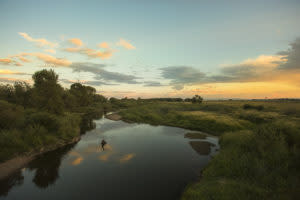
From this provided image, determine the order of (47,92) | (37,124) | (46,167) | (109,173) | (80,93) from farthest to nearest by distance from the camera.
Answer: (80,93) → (47,92) → (37,124) → (46,167) → (109,173)

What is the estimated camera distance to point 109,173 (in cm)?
1748

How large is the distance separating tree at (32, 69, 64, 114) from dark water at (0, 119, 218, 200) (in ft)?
69.2

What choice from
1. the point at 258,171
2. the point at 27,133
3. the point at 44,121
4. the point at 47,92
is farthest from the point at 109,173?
the point at 47,92

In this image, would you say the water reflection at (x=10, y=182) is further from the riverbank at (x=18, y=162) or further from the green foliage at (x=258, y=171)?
the green foliage at (x=258, y=171)

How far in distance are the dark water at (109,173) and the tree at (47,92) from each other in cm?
2111

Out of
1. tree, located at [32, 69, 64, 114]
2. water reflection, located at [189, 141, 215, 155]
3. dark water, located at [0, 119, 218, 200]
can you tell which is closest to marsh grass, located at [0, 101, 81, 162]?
dark water, located at [0, 119, 218, 200]

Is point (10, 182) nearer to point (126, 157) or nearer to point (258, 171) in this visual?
point (126, 157)

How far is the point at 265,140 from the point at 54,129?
126ft

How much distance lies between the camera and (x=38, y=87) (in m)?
40.6

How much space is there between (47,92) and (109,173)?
37.7m

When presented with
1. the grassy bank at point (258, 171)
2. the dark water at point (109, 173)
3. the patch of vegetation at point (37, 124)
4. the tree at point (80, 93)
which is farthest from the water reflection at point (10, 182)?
the tree at point (80, 93)

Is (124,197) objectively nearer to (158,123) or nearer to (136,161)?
(136,161)

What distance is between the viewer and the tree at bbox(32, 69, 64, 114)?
39.2 meters

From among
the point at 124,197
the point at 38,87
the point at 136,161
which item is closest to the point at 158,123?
the point at 136,161
